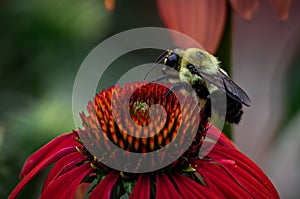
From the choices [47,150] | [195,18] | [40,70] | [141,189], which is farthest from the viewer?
[40,70]

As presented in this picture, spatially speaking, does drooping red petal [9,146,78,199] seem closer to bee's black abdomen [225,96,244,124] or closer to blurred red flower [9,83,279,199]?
blurred red flower [9,83,279,199]

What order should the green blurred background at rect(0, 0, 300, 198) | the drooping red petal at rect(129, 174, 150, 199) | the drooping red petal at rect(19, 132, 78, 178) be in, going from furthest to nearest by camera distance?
the green blurred background at rect(0, 0, 300, 198)
the drooping red petal at rect(19, 132, 78, 178)
the drooping red petal at rect(129, 174, 150, 199)

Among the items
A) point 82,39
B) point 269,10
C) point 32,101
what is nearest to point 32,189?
point 32,101

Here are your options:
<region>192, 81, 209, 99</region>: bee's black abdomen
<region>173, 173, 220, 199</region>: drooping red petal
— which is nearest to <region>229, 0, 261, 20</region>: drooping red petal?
<region>192, 81, 209, 99</region>: bee's black abdomen

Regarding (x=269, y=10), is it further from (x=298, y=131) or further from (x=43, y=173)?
(x=43, y=173)

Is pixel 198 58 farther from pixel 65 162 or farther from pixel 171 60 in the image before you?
pixel 65 162

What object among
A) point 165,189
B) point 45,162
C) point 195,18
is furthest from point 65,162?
point 195,18

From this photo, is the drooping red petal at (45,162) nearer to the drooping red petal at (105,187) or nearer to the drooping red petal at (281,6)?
the drooping red petal at (105,187)
